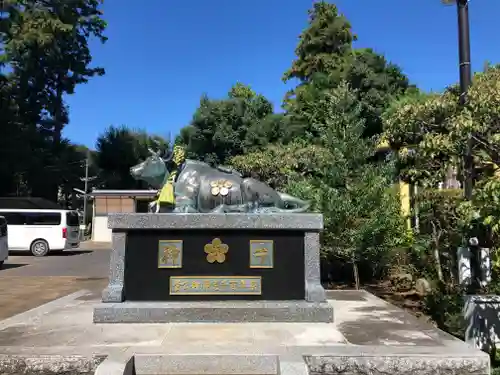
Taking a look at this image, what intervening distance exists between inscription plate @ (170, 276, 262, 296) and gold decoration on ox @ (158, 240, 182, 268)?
178mm

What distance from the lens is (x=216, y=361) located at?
4434 mm

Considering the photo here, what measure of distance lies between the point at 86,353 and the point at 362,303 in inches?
174

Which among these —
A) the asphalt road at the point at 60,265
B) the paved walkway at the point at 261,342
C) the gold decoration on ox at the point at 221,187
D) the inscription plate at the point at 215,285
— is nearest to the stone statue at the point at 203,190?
the gold decoration on ox at the point at 221,187

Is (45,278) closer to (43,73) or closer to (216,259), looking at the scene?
(216,259)

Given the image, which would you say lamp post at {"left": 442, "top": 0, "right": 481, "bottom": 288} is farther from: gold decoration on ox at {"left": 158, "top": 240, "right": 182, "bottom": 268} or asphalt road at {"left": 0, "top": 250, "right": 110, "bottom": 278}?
asphalt road at {"left": 0, "top": 250, "right": 110, "bottom": 278}

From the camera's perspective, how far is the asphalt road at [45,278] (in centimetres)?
1006

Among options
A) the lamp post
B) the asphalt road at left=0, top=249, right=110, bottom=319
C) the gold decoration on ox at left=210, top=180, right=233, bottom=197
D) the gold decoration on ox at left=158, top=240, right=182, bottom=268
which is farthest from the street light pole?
the asphalt road at left=0, top=249, right=110, bottom=319

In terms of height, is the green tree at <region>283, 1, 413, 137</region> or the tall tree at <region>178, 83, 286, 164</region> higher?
the green tree at <region>283, 1, 413, 137</region>

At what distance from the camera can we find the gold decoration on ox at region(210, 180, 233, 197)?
6.77 m

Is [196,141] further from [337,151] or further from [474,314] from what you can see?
[474,314]

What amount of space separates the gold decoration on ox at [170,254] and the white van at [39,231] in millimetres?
16517

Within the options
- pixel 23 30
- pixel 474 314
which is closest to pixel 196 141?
pixel 23 30

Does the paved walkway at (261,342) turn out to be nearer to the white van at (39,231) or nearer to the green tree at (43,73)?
the white van at (39,231)

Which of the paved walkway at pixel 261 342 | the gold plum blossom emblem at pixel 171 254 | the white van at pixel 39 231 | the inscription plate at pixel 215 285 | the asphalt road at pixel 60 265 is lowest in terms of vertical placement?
the paved walkway at pixel 261 342
